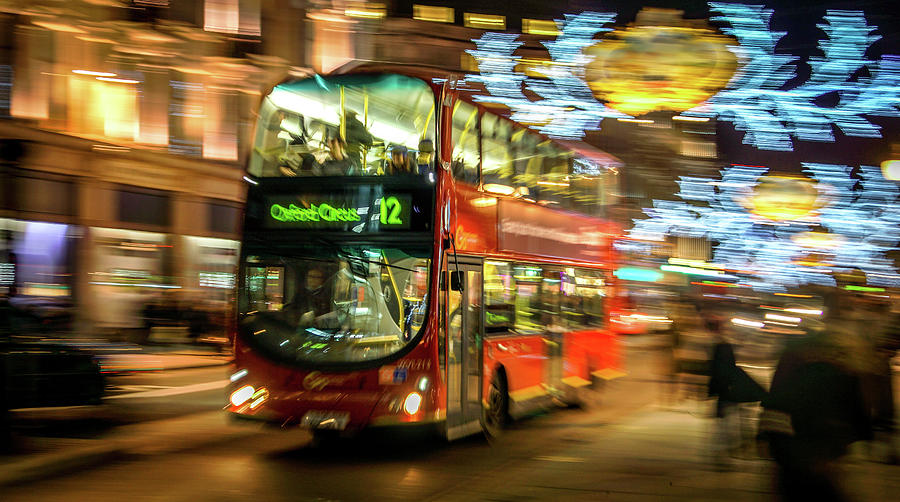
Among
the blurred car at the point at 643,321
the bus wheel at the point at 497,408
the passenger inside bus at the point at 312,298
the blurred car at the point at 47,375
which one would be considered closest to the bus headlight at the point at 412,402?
the passenger inside bus at the point at 312,298

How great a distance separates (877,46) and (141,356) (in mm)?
17219

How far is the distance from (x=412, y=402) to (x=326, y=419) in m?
0.91

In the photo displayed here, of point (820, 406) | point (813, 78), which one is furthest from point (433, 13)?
point (820, 406)

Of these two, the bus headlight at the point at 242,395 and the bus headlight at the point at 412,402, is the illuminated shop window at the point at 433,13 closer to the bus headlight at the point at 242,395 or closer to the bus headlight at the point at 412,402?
the bus headlight at the point at 242,395

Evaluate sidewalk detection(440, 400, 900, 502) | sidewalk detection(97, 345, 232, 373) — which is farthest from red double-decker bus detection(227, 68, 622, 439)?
sidewalk detection(97, 345, 232, 373)

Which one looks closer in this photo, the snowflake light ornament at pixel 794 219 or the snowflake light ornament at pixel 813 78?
the snowflake light ornament at pixel 813 78

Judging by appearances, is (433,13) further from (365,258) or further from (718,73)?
(365,258)

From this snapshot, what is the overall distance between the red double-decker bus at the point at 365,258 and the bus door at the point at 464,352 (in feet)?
0.07

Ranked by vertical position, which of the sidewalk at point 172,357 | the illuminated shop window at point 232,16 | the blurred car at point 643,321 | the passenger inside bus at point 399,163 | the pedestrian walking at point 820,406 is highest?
the illuminated shop window at point 232,16

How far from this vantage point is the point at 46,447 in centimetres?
995

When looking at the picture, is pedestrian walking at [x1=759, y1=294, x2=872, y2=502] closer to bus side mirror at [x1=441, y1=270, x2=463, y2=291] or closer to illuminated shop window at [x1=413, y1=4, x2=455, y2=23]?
bus side mirror at [x1=441, y1=270, x2=463, y2=291]

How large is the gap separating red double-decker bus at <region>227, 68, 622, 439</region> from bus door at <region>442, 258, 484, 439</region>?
0.07 feet

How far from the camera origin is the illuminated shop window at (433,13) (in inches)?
1395

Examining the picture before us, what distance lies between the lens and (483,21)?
36.6 metres
